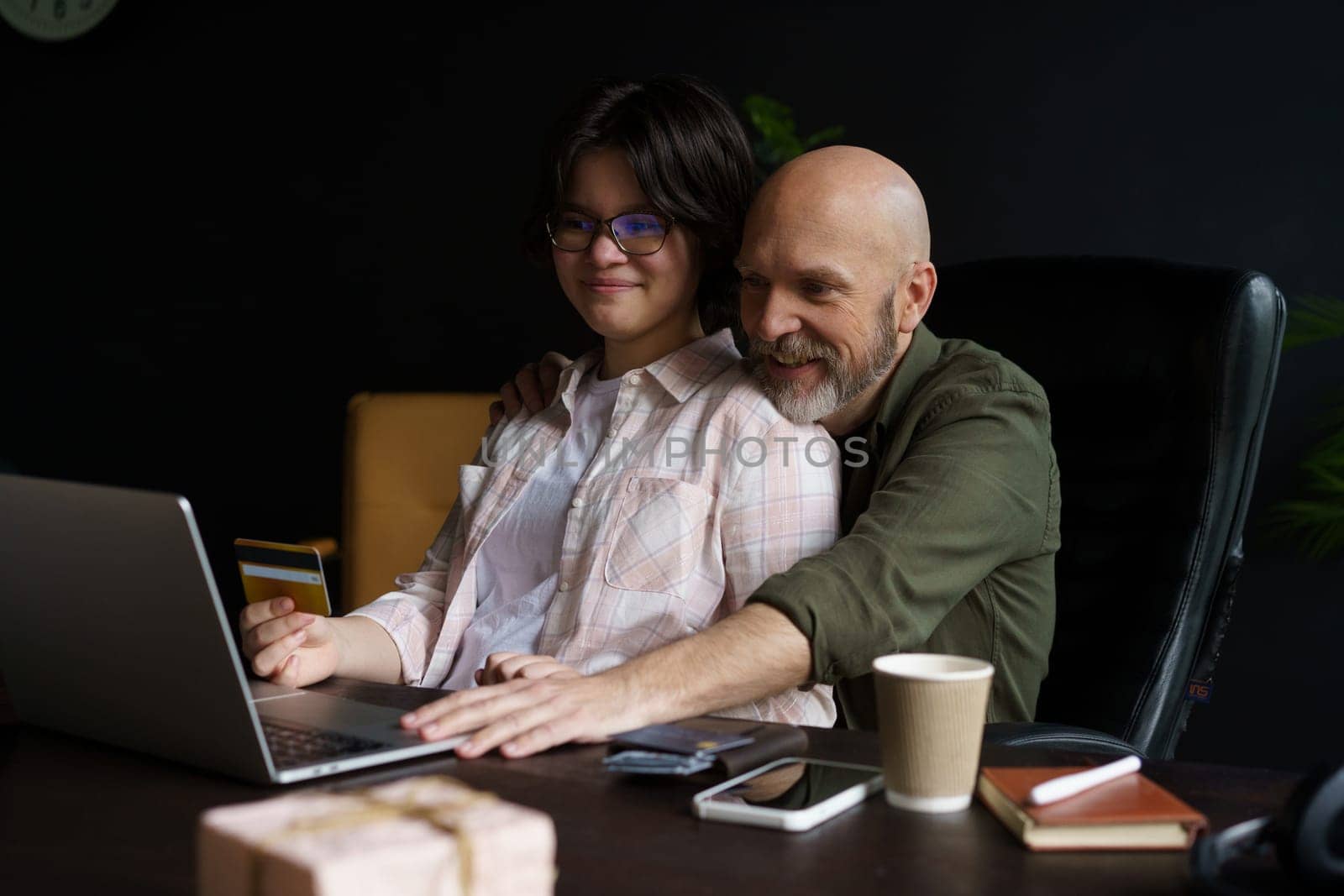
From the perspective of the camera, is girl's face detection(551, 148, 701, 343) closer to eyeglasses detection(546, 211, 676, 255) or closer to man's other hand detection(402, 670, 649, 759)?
eyeglasses detection(546, 211, 676, 255)

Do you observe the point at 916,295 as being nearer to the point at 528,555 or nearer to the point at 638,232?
the point at 638,232

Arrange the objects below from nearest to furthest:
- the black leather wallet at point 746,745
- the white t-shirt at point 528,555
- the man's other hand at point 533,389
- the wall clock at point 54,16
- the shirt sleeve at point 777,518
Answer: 1. the black leather wallet at point 746,745
2. the shirt sleeve at point 777,518
3. the white t-shirt at point 528,555
4. the man's other hand at point 533,389
5. the wall clock at point 54,16

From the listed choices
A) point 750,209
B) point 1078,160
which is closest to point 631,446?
point 750,209

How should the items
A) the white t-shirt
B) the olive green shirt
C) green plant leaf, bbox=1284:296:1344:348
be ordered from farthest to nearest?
1. green plant leaf, bbox=1284:296:1344:348
2. the white t-shirt
3. the olive green shirt

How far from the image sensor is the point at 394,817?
2.18 ft

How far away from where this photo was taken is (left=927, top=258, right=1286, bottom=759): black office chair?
1.72m

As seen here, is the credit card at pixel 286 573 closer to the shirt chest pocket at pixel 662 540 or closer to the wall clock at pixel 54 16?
the shirt chest pocket at pixel 662 540

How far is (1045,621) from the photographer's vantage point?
173 centimetres

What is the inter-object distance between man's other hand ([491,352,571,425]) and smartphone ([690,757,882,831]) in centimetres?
102

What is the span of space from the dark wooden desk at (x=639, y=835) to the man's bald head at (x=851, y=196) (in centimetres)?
76

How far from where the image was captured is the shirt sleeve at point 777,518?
1623 mm

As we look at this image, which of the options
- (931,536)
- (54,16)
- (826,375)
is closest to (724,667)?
(931,536)

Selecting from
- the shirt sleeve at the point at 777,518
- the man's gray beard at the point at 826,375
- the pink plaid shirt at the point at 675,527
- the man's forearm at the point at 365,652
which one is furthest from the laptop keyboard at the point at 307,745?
the man's gray beard at the point at 826,375

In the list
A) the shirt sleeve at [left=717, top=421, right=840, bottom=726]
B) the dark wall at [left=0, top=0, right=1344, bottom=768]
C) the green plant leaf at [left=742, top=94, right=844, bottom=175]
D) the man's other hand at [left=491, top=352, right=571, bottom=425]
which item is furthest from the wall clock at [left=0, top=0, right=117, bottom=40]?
the shirt sleeve at [left=717, top=421, right=840, bottom=726]
